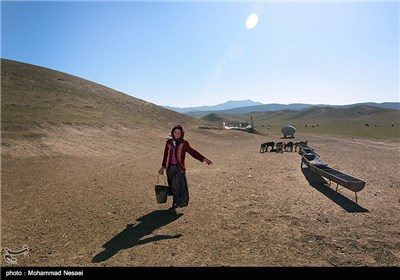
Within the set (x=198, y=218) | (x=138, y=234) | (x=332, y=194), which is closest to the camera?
(x=138, y=234)

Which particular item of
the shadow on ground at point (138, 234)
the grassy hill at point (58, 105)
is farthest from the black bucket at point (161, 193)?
the grassy hill at point (58, 105)

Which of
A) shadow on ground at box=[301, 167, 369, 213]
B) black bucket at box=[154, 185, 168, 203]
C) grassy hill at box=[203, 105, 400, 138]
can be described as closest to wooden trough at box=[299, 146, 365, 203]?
shadow on ground at box=[301, 167, 369, 213]

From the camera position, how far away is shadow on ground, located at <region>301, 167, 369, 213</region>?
9.56m

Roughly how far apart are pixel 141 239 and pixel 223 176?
8213 millimetres

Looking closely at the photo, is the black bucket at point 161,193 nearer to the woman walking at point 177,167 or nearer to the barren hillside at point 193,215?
the woman walking at point 177,167

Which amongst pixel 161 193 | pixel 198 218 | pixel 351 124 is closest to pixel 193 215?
pixel 198 218

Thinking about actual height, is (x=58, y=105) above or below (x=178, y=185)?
above

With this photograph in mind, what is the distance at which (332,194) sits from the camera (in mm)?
11492

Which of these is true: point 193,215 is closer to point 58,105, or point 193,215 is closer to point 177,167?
point 177,167

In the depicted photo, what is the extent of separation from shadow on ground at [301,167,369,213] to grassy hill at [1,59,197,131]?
21308 mm

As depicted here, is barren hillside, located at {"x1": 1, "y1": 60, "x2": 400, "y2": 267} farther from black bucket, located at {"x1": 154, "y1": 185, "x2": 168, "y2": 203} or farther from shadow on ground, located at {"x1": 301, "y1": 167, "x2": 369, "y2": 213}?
black bucket, located at {"x1": 154, "y1": 185, "x2": 168, "y2": 203}

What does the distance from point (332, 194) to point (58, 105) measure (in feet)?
115

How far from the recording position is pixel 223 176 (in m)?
14.6
